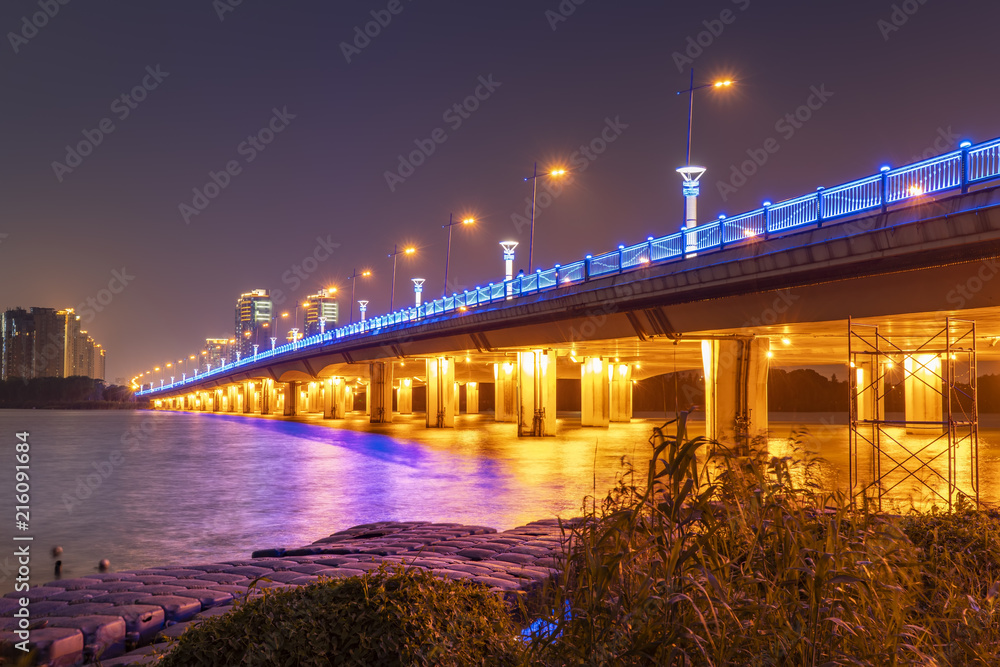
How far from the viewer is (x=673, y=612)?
4.54 m

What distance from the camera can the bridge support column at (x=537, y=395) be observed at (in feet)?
173

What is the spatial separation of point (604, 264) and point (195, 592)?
29.7 meters

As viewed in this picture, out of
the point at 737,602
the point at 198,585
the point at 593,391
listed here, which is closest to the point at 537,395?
the point at 593,391

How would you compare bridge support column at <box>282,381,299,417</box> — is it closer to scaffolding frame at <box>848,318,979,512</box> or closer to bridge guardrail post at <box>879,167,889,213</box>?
scaffolding frame at <box>848,318,979,512</box>

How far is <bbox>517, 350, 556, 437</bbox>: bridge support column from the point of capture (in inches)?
2078

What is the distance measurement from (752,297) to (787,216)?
3953mm

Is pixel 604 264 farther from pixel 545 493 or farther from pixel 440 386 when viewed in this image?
pixel 440 386

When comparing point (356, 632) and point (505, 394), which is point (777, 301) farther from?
point (505, 394)

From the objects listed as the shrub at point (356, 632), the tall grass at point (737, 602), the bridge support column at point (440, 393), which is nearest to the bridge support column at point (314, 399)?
the bridge support column at point (440, 393)

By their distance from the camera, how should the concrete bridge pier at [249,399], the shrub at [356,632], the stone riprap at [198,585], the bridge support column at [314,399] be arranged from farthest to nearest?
the bridge support column at [314,399] → the concrete bridge pier at [249,399] → the stone riprap at [198,585] → the shrub at [356,632]

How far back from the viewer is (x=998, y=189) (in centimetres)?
1825

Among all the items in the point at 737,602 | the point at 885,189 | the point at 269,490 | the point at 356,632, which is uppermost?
the point at 885,189

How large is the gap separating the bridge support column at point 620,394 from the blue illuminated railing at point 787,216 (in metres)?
34.3

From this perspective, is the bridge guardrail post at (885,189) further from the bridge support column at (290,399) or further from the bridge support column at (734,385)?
the bridge support column at (290,399)
